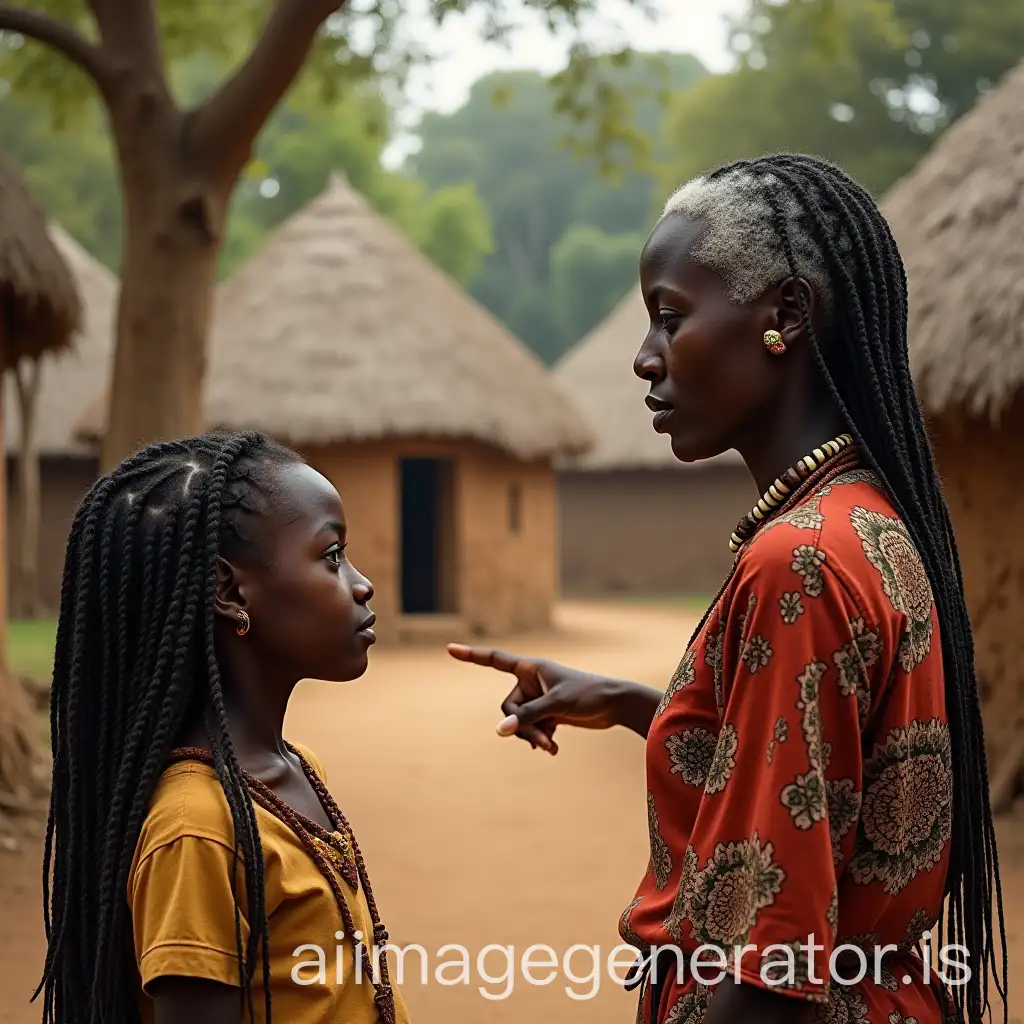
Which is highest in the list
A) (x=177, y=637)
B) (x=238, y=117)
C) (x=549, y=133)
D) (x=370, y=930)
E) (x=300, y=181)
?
(x=549, y=133)

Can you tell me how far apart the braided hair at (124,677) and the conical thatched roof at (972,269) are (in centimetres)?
515

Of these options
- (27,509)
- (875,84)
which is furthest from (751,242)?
(875,84)

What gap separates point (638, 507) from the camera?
21.4m

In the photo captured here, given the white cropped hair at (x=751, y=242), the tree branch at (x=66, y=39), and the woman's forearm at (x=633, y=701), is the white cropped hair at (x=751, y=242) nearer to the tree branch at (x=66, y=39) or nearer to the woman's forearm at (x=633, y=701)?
the woman's forearm at (x=633, y=701)

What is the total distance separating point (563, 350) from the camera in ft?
134

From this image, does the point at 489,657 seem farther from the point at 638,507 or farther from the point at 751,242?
the point at 638,507

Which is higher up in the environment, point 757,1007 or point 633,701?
point 633,701

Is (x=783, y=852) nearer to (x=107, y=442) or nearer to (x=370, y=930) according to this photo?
(x=370, y=930)

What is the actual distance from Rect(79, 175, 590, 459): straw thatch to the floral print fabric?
42.7ft

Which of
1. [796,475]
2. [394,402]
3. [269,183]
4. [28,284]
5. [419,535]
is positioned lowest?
[419,535]

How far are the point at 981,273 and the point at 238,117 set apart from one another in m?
3.60

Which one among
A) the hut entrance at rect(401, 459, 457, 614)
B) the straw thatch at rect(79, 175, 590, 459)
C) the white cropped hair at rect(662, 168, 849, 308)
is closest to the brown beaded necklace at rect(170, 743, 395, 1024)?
the white cropped hair at rect(662, 168, 849, 308)

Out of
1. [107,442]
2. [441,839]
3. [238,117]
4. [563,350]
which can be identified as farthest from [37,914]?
[563,350]

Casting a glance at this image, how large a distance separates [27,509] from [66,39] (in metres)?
11.0
